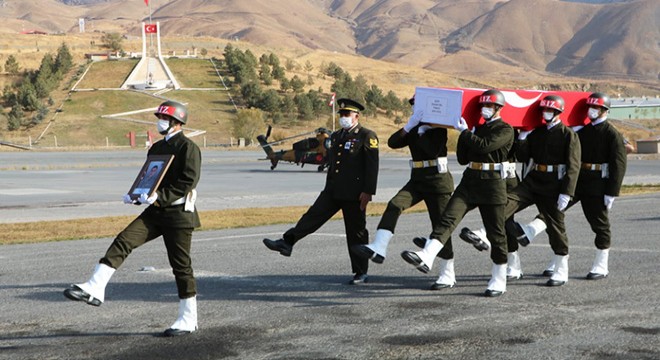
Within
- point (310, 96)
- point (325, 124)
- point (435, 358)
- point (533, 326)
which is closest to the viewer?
point (435, 358)

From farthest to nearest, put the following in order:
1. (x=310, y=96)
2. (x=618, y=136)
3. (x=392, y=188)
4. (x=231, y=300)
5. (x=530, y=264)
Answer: (x=310, y=96)
(x=392, y=188)
(x=530, y=264)
(x=618, y=136)
(x=231, y=300)

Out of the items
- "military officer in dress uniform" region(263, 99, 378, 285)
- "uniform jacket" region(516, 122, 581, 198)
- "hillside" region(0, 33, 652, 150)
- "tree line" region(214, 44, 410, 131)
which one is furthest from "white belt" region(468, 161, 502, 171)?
"tree line" region(214, 44, 410, 131)

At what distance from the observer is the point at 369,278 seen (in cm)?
1195

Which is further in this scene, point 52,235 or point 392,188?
point 392,188

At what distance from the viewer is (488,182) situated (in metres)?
10.5

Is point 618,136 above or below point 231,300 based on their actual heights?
above

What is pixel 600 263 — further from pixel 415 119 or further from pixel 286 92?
pixel 286 92

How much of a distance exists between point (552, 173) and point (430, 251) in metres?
2.11

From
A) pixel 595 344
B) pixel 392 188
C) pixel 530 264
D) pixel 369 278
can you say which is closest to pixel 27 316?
pixel 369 278

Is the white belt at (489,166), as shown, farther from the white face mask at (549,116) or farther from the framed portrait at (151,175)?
the framed portrait at (151,175)

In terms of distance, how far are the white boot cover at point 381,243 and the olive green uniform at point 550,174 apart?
4.96 feet

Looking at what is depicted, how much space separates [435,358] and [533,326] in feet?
5.21

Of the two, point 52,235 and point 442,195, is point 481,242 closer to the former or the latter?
point 442,195

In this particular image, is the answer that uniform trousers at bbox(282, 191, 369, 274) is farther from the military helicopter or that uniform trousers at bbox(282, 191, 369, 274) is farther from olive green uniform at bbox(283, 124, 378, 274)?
the military helicopter
